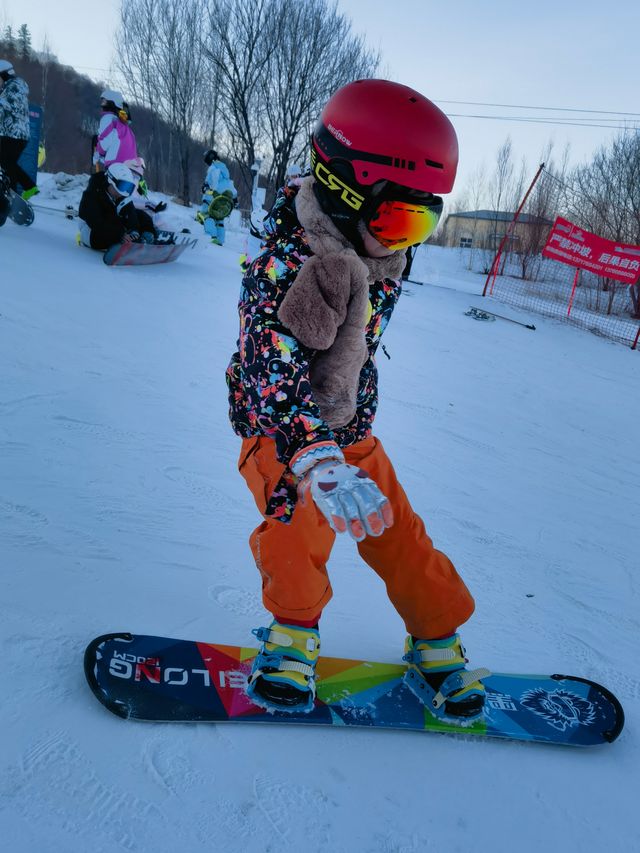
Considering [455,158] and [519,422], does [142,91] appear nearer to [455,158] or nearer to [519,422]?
[519,422]

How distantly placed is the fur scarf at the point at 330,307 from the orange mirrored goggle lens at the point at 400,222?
0.25 ft

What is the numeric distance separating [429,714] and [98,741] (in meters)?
0.83

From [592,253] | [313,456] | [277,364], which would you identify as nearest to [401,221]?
[277,364]

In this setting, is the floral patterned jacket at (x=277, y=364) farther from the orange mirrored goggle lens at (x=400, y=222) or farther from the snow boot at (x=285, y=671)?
the snow boot at (x=285, y=671)

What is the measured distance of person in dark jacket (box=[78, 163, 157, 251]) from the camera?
6.89m

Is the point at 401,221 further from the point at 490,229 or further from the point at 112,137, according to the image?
the point at 490,229

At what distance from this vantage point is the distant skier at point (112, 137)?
697 centimetres

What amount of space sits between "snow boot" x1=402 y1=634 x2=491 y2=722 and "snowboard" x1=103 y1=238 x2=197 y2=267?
20.9 ft

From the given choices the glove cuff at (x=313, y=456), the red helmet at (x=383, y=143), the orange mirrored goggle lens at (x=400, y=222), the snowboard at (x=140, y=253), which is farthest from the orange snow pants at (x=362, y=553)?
the snowboard at (x=140, y=253)

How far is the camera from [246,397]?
1.58 metres

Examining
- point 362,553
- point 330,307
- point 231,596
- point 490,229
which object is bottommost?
point 231,596

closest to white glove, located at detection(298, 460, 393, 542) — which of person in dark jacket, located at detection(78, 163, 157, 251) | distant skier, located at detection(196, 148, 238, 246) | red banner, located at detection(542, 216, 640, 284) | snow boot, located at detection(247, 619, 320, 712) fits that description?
snow boot, located at detection(247, 619, 320, 712)

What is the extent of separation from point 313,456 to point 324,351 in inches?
12.6

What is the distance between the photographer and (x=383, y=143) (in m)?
1.44
